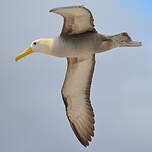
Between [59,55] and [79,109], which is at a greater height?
[59,55]

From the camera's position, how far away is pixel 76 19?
13.1 meters

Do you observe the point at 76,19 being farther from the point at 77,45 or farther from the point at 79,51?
the point at 79,51

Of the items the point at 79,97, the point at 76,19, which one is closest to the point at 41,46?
the point at 76,19

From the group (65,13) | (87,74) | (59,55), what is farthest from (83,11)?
(87,74)

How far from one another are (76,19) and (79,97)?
2.81m

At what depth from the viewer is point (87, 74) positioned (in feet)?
49.4

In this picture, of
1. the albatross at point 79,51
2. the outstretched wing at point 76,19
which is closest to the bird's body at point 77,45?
the albatross at point 79,51

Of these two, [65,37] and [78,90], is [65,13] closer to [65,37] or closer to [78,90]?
[65,37]

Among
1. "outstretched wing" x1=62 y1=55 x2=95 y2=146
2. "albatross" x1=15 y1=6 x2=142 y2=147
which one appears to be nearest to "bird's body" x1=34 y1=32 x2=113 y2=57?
"albatross" x1=15 y1=6 x2=142 y2=147

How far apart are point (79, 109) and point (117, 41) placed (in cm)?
297

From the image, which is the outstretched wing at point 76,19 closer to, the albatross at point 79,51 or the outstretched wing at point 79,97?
the albatross at point 79,51

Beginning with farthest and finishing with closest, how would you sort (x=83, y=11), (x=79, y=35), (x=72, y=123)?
(x=72, y=123), (x=79, y=35), (x=83, y=11)

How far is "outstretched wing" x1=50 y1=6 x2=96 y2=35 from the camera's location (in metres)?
12.5

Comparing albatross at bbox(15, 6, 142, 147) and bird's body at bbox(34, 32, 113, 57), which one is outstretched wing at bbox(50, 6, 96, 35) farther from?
bird's body at bbox(34, 32, 113, 57)
